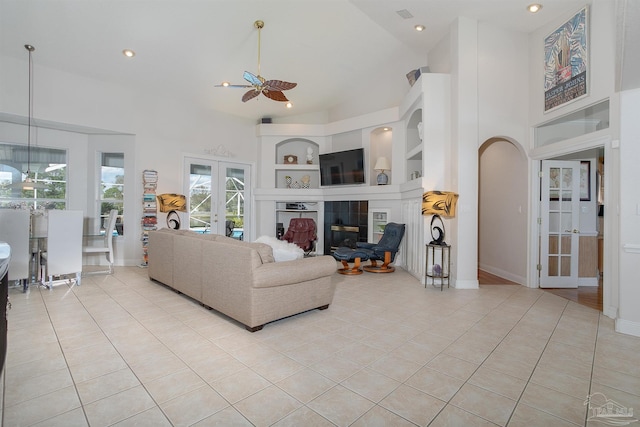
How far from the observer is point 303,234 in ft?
22.5

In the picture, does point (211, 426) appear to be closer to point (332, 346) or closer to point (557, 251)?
point (332, 346)

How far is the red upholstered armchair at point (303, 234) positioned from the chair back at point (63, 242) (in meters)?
3.65

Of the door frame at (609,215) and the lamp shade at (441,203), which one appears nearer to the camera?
the door frame at (609,215)

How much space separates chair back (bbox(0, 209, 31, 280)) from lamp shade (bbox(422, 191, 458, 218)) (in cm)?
546

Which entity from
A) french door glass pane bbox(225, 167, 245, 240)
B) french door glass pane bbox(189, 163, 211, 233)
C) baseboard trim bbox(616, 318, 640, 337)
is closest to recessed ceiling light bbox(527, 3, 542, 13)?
baseboard trim bbox(616, 318, 640, 337)

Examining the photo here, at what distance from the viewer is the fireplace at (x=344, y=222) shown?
7.02 meters

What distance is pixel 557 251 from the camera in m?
4.82

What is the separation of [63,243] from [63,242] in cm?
2

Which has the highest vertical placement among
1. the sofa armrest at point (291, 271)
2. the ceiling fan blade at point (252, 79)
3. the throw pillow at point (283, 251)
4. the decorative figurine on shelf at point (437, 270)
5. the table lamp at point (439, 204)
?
the ceiling fan blade at point (252, 79)

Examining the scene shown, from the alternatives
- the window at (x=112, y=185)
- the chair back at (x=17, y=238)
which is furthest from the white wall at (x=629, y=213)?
the window at (x=112, y=185)

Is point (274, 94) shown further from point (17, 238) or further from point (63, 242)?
point (17, 238)

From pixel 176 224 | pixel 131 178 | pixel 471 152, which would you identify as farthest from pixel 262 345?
pixel 131 178

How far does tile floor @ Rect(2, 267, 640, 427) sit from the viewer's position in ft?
5.77

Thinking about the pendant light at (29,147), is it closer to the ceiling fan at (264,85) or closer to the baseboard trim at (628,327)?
the ceiling fan at (264,85)
